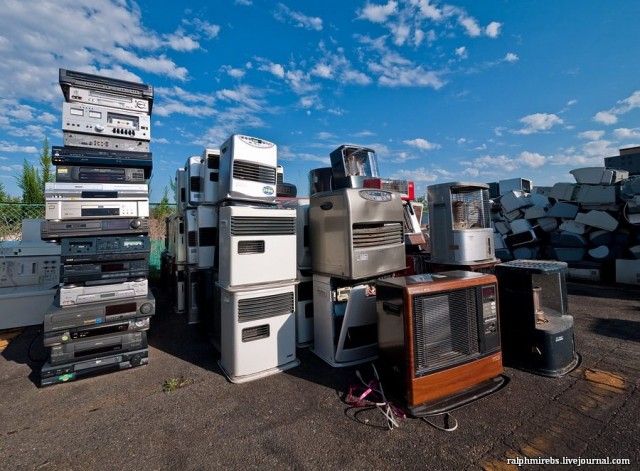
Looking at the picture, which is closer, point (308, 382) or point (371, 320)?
point (308, 382)

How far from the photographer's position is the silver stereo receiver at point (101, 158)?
2533 mm

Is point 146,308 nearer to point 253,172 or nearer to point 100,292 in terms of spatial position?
point 100,292

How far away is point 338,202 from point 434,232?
143 centimetres

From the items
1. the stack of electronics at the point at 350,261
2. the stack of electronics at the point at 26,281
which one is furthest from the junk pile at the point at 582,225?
the stack of electronics at the point at 26,281

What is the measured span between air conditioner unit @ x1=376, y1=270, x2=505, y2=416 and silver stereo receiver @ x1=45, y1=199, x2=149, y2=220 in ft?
7.45

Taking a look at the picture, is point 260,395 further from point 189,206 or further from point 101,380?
point 189,206

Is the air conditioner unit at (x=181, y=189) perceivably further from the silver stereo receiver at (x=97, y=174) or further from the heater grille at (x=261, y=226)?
the heater grille at (x=261, y=226)

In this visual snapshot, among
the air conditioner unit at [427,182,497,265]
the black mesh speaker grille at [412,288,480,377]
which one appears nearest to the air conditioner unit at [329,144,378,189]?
the air conditioner unit at [427,182,497,265]

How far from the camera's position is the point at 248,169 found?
2.91 meters

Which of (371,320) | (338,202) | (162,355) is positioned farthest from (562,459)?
(162,355)

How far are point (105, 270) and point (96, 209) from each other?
1.77ft

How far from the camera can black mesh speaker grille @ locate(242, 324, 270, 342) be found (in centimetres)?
245

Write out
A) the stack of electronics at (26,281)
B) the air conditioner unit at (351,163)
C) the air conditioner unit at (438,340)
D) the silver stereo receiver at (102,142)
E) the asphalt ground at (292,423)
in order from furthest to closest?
the air conditioner unit at (351,163)
the stack of electronics at (26,281)
the silver stereo receiver at (102,142)
the air conditioner unit at (438,340)
the asphalt ground at (292,423)

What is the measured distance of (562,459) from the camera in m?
1.53
